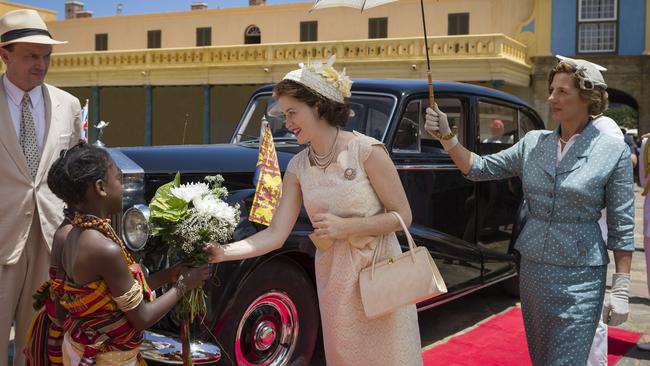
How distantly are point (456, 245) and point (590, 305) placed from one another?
7.55ft

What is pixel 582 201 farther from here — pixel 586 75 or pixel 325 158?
pixel 325 158

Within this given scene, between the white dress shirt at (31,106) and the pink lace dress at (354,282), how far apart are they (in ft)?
4.83

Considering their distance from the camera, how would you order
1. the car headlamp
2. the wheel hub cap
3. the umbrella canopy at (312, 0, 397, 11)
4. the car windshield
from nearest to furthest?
the umbrella canopy at (312, 0, 397, 11), the car headlamp, the wheel hub cap, the car windshield

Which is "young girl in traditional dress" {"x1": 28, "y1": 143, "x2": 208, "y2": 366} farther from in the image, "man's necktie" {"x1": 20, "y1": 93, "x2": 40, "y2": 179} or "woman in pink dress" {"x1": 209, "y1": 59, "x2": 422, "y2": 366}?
"man's necktie" {"x1": 20, "y1": 93, "x2": 40, "y2": 179}

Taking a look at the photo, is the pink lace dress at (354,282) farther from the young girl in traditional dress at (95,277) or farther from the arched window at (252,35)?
the arched window at (252,35)

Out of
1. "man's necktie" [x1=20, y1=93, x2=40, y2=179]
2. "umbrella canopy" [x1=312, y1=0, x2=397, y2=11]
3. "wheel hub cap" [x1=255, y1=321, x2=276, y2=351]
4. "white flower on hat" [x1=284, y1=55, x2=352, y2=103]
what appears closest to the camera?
"white flower on hat" [x1=284, y1=55, x2=352, y2=103]

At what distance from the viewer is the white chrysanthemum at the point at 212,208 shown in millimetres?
2516

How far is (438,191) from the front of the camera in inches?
208

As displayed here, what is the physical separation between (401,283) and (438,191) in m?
2.74

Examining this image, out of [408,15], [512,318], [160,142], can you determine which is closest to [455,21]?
[408,15]

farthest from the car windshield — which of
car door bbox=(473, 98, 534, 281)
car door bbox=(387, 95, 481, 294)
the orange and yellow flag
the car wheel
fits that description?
the car wheel

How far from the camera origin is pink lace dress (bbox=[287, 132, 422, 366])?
2.71m

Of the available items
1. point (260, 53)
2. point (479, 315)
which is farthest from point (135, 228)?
point (260, 53)

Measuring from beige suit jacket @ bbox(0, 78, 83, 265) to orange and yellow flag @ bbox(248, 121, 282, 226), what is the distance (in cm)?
108
